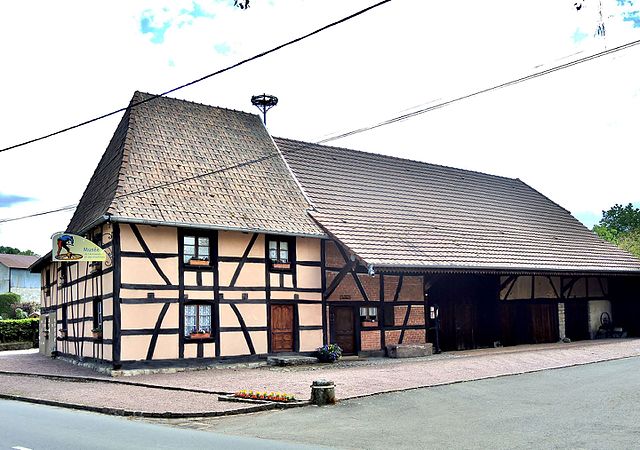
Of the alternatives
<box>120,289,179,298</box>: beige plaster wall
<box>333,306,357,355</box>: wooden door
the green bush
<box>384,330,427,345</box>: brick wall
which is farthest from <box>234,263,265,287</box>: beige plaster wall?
the green bush

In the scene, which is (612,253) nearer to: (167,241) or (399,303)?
(399,303)

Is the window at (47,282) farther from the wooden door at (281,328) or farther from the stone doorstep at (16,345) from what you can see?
the wooden door at (281,328)

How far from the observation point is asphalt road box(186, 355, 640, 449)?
9.65 m

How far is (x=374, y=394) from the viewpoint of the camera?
14.0m

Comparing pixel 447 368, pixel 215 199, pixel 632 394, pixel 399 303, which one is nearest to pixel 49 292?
pixel 215 199

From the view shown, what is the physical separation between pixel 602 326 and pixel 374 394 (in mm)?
19788

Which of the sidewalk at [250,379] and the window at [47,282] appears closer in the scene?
the sidewalk at [250,379]

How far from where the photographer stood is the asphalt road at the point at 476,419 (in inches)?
380

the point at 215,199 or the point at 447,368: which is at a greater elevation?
the point at 215,199

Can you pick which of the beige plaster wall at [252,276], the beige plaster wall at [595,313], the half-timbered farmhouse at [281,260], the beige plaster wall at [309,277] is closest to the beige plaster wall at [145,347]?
the half-timbered farmhouse at [281,260]

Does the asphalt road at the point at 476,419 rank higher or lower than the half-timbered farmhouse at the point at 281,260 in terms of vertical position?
lower

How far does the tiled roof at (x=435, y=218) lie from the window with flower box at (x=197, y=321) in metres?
4.75

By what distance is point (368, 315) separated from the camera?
75.9ft

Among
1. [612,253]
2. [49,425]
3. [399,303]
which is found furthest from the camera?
[612,253]
